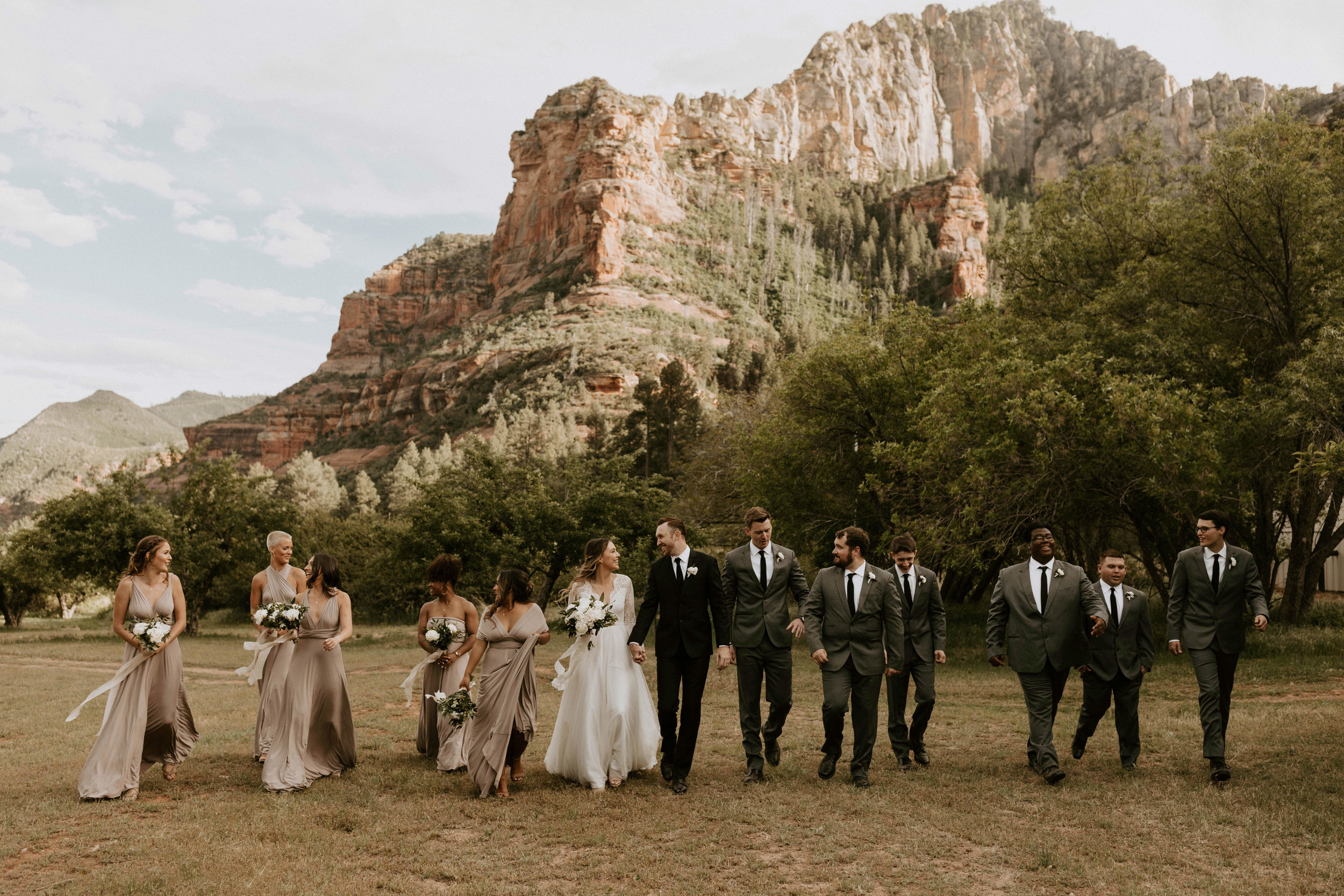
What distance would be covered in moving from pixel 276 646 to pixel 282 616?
657mm

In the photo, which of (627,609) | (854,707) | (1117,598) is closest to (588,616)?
(627,609)

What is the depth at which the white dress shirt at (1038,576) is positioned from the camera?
7.61 metres

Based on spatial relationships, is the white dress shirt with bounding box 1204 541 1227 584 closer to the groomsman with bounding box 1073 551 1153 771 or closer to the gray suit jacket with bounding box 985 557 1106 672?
the groomsman with bounding box 1073 551 1153 771

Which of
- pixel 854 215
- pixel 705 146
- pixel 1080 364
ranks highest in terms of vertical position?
pixel 705 146

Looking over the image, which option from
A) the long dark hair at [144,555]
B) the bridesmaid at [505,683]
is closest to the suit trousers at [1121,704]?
the bridesmaid at [505,683]

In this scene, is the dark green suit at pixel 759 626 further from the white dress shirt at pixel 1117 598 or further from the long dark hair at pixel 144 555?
the long dark hair at pixel 144 555

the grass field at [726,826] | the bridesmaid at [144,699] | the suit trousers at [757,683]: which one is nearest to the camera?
the grass field at [726,826]

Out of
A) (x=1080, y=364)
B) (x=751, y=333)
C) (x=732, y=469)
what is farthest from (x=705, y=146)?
(x=1080, y=364)

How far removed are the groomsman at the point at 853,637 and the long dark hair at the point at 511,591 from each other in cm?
238

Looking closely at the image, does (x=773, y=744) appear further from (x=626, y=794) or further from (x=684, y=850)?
(x=684, y=850)

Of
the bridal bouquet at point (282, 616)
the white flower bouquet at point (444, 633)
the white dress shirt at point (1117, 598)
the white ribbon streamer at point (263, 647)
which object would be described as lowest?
the white ribbon streamer at point (263, 647)

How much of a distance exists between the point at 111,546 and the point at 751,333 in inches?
2936

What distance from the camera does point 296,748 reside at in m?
7.20

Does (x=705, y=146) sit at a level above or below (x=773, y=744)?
above
